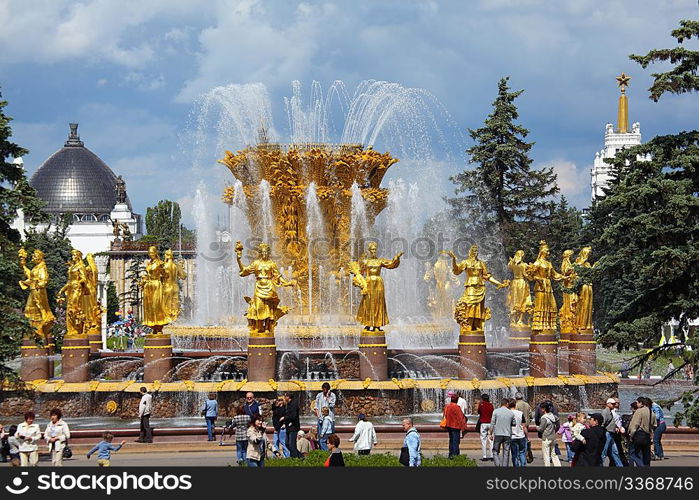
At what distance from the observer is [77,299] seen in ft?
85.4

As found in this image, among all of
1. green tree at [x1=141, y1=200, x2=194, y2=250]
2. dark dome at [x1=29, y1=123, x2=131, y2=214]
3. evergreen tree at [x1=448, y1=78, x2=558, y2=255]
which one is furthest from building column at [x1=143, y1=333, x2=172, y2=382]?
dark dome at [x1=29, y1=123, x2=131, y2=214]

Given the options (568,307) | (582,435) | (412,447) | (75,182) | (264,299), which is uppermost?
(75,182)

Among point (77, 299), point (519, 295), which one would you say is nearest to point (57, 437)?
point (77, 299)

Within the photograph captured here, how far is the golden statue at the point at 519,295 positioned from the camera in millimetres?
29828

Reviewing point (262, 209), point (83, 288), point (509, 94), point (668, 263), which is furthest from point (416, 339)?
point (509, 94)

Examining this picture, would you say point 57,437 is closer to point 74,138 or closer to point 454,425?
point 454,425

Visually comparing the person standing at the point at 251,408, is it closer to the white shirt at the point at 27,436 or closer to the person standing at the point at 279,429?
the person standing at the point at 279,429

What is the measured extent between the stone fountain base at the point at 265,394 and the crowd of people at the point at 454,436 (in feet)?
12.8

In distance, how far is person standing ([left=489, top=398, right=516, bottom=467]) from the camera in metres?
16.0

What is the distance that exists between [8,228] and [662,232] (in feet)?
39.8

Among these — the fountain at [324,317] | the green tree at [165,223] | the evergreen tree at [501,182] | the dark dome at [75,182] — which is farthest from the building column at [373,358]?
the dark dome at [75,182]

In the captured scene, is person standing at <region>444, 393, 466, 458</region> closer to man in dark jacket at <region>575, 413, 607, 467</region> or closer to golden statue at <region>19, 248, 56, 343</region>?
man in dark jacket at <region>575, 413, 607, 467</region>

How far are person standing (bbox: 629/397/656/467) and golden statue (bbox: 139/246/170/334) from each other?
12331 mm
